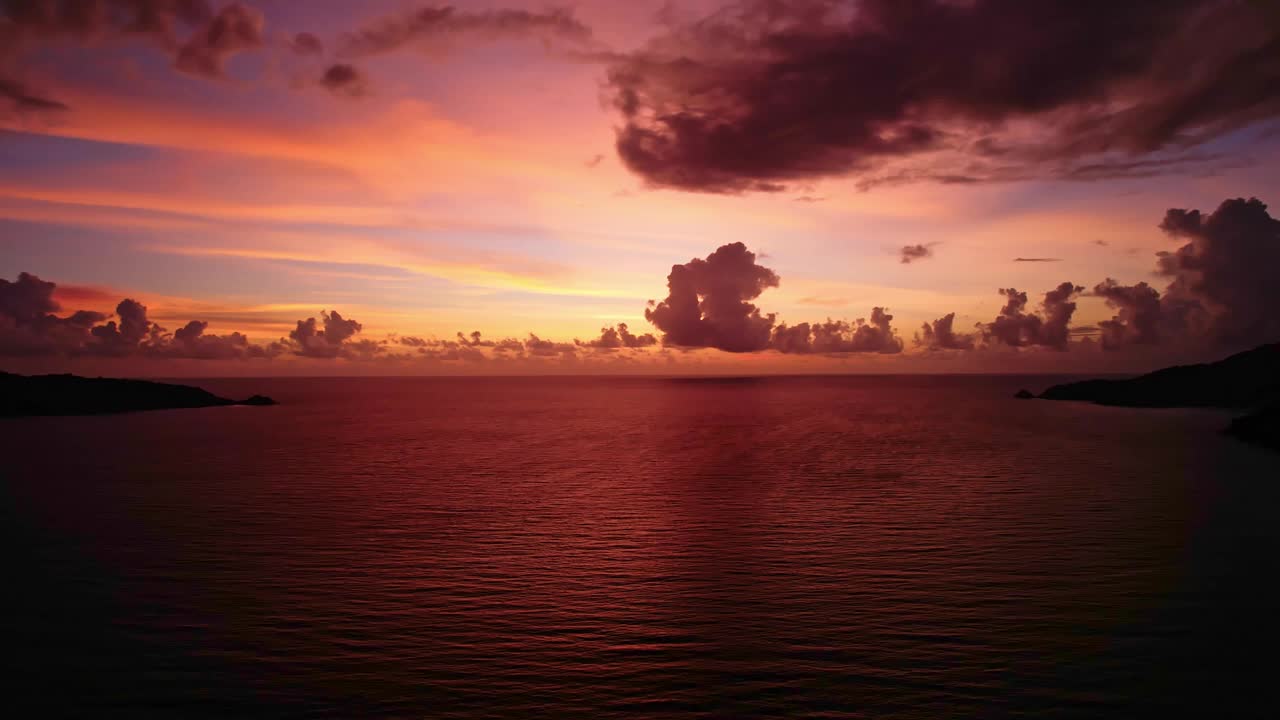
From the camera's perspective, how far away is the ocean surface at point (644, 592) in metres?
17.8

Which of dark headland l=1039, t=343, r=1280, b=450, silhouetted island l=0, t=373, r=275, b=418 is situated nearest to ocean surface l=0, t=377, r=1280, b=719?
silhouetted island l=0, t=373, r=275, b=418

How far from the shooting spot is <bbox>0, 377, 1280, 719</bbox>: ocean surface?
58.3ft

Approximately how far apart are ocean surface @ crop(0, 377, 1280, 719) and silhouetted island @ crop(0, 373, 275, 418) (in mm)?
104918

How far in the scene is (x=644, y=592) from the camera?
26.5m

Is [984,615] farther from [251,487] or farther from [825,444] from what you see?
[825,444]

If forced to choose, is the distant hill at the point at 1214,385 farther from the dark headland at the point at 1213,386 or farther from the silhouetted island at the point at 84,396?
the silhouetted island at the point at 84,396

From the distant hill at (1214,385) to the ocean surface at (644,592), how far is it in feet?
408

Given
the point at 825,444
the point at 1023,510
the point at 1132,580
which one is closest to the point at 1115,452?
the point at 825,444

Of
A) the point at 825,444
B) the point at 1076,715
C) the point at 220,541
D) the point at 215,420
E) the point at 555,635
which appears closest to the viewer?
the point at 1076,715

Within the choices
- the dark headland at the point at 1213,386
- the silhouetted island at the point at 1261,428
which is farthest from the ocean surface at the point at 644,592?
the dark headland at the point at 1213,386

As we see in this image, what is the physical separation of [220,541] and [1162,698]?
3554 centimetres

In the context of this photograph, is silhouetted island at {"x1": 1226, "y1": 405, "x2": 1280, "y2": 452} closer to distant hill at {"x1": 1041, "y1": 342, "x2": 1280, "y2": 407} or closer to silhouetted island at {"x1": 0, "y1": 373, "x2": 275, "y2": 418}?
distant hill at {"x1": 1041, "y1": 342, "x2": 1280, "y2": 407}

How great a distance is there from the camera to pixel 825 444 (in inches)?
3337

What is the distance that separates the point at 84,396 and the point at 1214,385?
246 meters
